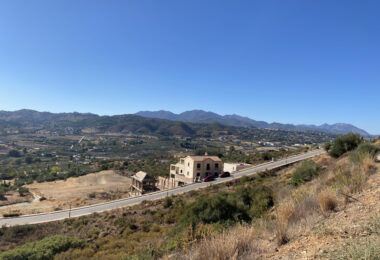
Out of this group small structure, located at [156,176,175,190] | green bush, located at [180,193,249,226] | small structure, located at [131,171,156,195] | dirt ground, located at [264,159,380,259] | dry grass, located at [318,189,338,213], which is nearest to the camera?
dirt ground, located at [264,159,380,259]

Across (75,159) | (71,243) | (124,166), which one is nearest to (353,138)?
(71,243)

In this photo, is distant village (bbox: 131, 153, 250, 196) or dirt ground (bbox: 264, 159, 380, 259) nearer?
dirt ground (bbox: 264, 159, 380, 259)


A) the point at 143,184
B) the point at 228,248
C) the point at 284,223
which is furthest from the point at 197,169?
the point at 228,248

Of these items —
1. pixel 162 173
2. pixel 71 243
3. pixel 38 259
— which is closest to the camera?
pixel 38 259

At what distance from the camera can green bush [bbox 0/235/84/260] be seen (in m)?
11.0

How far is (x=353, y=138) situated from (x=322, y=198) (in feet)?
78.0

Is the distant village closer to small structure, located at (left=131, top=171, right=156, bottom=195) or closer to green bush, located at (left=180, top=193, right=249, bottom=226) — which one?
small structure, located at (left=131, top=171, right=156, bottom=195)

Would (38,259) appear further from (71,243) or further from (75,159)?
(75,159)

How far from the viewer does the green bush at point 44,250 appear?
11.0m

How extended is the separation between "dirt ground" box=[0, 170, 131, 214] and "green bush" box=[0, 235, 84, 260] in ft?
75.2

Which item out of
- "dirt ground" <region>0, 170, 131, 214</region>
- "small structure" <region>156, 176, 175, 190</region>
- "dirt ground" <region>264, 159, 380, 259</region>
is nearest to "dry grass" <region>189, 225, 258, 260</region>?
"dirt ground" <region>264, 159, 380, 259</region>

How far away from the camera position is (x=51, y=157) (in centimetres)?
10188

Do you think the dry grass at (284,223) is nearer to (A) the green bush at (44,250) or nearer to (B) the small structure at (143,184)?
(A) the green bush at (44,250)

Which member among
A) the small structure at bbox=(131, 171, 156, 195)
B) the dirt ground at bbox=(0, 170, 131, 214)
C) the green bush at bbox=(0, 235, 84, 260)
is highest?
the green bush at bbox=(0, 235, 84, 260)
